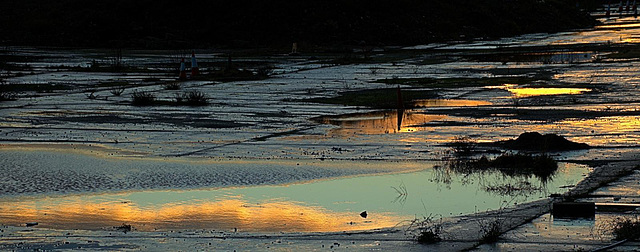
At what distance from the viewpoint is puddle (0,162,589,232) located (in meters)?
9.93

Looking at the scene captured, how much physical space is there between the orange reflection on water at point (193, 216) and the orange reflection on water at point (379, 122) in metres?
6.31

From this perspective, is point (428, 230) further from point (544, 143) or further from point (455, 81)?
point (455, 81)

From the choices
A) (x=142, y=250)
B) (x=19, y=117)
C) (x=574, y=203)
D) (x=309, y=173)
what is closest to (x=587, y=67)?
(x=19, y=117)

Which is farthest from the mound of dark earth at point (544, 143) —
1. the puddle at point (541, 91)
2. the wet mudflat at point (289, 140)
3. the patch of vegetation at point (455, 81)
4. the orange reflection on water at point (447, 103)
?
the patch of vegetation at point (455, 81)

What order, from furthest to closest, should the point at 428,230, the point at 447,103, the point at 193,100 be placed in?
1. the point at 193,100
2. the point at 447,103
3. the point at 428,230

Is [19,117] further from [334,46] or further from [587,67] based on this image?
[334,46]

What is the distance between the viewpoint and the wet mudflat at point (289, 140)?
10.7 m

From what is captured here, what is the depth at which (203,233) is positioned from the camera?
9375 mm

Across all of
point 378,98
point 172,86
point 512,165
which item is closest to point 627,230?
point 512,165

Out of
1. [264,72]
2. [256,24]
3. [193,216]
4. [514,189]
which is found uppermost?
[256,24]

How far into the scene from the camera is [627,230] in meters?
8.66

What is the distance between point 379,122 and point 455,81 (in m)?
9.50

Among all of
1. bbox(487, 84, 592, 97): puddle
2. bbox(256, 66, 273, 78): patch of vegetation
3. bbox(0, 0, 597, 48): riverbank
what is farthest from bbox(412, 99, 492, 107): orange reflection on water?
bbox(0, 0, 597, 48): riverbank

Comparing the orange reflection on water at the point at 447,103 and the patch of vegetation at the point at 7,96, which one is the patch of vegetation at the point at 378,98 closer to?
the orange reflection on water at the point at 447,103
